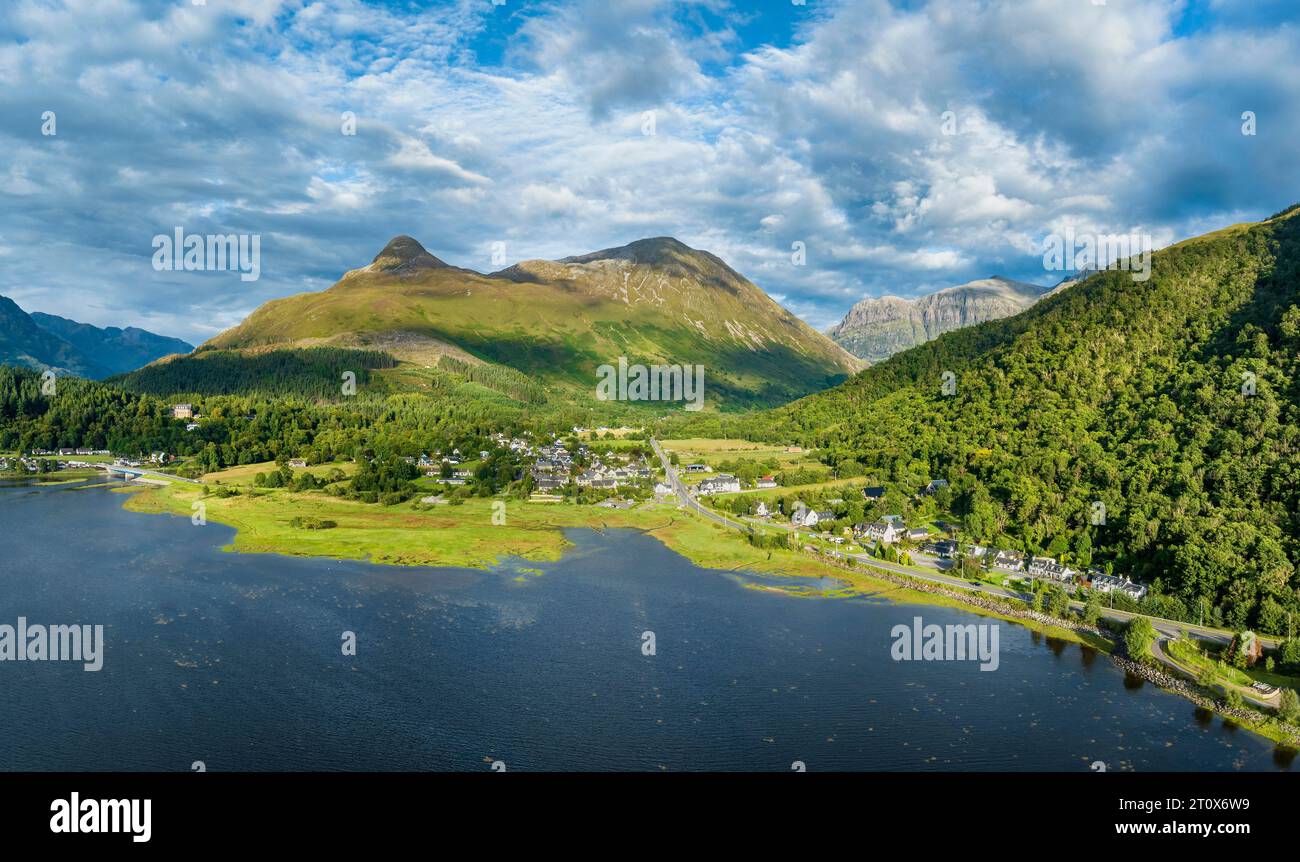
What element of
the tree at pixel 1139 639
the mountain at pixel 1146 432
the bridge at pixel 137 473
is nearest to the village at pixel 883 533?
the mountain at pixel 1146 432

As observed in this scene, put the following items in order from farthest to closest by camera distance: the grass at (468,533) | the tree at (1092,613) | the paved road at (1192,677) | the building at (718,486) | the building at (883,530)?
the building at (718,486), the building at (883,530), the grass at (468,533), the tree at (1092,613), the paved road at (1192,677)

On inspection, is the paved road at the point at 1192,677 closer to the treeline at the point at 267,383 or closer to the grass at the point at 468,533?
the grass at the point at 468,533

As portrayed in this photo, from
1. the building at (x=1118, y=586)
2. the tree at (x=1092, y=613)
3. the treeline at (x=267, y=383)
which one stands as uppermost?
the treeline at (x=267, y=383)

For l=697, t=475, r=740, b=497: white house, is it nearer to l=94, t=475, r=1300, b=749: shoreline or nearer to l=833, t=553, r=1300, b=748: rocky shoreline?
l=94, t=475, r=1300, b=749: shoreline

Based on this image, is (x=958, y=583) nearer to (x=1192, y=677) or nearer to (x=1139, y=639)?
(x=1139, y=639)

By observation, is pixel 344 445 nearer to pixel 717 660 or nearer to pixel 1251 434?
pixel 717 660

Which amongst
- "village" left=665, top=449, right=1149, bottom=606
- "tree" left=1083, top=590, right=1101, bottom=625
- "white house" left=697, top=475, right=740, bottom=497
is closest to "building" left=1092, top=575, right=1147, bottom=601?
"village" left=665, top=449, right=1149, bottom=606

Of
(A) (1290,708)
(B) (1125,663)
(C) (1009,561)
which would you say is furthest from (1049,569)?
(A) (1290,708)
